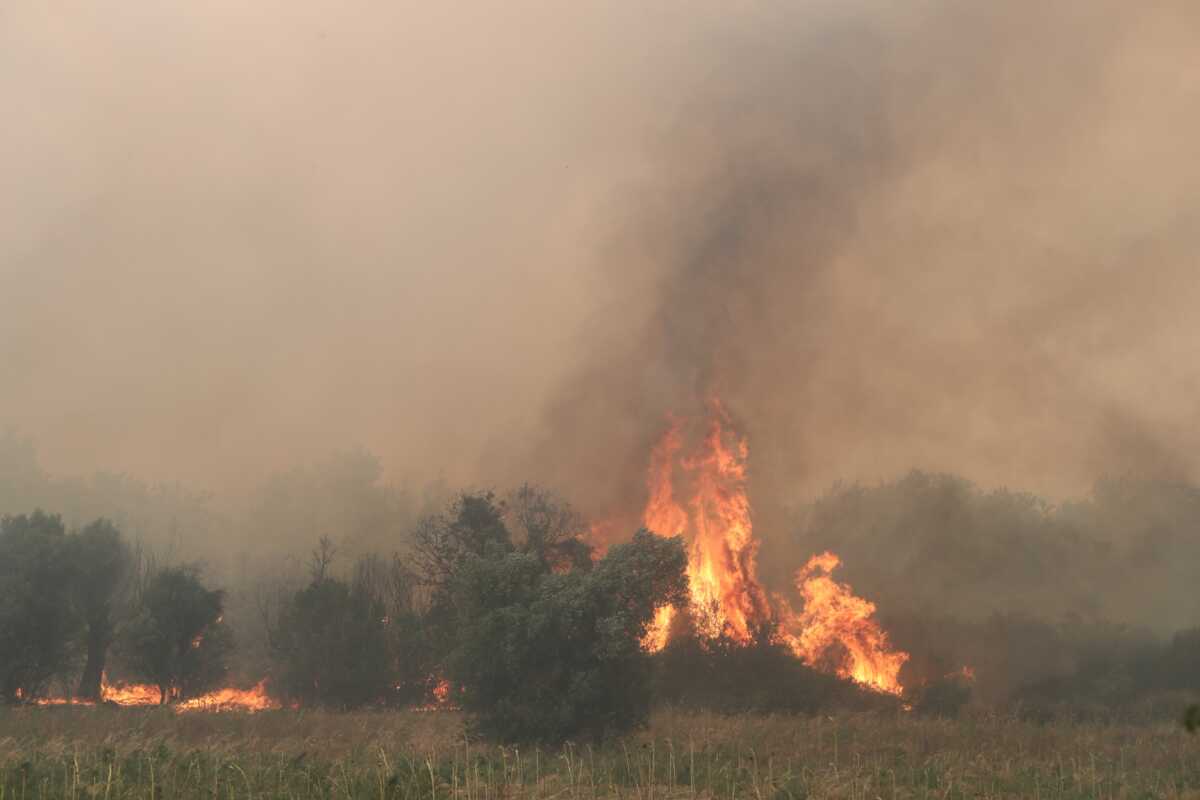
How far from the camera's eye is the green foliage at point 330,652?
73875 millimetres

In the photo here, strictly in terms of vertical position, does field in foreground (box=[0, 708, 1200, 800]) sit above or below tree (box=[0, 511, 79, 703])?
below

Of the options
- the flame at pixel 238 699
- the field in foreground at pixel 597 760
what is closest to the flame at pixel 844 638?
the field in foreground at pixel 597 760

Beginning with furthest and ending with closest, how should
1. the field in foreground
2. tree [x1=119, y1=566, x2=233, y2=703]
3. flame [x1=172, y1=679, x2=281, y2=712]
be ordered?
tree [x1=119, y1=566, x2=233, y2=703] → flame [x1=172, y1=679, x2=281, y2=712] → the field in foreground

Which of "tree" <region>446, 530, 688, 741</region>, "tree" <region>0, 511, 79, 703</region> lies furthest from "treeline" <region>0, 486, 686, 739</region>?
"tree" <region>446, 530, 688, 741</region>

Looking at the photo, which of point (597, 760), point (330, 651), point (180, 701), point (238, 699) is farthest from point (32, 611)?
point (597, 760)

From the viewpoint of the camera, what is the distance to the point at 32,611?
65625 mm

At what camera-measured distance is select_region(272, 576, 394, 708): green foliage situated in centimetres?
7388

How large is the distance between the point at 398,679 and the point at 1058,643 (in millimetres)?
55266

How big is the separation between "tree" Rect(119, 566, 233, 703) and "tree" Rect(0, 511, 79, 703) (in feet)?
14.3

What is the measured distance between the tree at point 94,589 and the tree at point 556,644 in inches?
1799

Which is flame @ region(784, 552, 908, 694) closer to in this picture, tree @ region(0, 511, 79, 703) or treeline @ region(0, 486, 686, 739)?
treeline @ region(0, 486, 686, 739)

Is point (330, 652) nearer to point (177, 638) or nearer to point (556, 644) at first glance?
point (177, 638)

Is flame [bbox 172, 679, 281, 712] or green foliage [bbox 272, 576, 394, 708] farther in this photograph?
green foliage [bbox 272, 576, 394, 708]

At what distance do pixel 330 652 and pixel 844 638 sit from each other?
1647 inches
